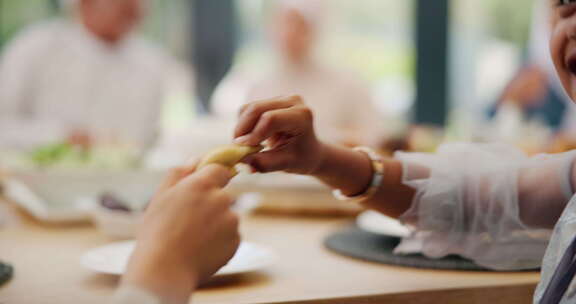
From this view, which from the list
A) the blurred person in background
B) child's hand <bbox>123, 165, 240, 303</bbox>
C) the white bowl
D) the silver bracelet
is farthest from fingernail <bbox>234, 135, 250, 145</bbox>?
the blurred person in background

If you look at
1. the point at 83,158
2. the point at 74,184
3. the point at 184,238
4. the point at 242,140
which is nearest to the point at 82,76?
the point at 83,158

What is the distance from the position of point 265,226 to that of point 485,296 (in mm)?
578

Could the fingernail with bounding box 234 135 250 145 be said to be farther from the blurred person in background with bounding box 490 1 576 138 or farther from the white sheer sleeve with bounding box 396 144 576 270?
the blurred person in background with bounding box 490 1 576 138

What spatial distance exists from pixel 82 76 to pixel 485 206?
124 inches

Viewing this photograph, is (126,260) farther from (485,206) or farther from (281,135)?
(485,206)

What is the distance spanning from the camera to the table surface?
842 mm

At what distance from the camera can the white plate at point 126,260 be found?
3.00 feet

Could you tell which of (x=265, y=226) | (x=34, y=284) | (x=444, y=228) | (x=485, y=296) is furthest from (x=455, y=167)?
(x=34, y=284)

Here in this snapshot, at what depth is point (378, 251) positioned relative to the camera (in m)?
1.10

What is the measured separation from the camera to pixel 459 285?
2.97ft

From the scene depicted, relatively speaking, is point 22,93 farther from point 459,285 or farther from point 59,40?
point 459,285

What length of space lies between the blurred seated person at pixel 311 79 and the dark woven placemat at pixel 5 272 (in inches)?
115

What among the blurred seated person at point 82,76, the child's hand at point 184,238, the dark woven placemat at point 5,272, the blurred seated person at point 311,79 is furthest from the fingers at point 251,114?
the blurred seated person at point 311,79

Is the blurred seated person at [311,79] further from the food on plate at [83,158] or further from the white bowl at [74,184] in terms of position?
the white bowl at [74,184]
